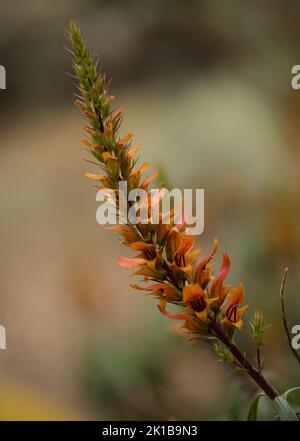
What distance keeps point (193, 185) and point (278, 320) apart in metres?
0.76

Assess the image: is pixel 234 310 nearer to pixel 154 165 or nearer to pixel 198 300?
pixel 198 300

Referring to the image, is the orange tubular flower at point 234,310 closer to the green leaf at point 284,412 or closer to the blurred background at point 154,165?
the green leaf at point 284,412

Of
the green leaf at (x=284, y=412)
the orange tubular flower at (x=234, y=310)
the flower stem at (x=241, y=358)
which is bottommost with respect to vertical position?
the green leaf at (x=284, y=412)

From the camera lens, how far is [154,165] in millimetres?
1556

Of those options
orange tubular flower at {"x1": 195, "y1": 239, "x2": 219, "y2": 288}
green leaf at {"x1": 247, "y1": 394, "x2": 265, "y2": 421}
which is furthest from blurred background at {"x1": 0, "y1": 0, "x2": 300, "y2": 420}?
orange tubular flower at {"x1": 195, "y1": 239, "x2": 219, "y2": 288}

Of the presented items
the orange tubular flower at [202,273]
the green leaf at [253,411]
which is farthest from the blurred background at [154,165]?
the orange tubular flower at [202,273]

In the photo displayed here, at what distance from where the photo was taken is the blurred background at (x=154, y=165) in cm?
112

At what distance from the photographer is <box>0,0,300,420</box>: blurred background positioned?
1123mm

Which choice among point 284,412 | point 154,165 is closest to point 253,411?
point 284,412

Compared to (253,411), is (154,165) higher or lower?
higher

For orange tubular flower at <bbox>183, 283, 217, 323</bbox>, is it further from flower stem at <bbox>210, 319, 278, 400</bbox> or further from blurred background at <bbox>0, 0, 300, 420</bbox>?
blurred background at <bbox>0, 0, 300, 420</bbox>

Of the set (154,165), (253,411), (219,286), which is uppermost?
(154,165)

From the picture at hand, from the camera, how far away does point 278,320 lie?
3.35 ft
